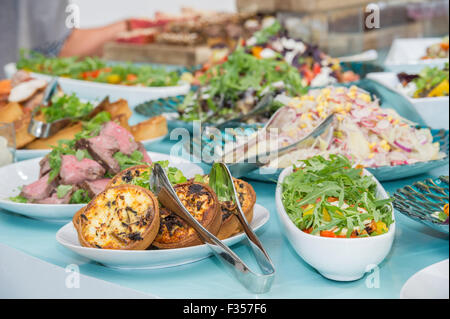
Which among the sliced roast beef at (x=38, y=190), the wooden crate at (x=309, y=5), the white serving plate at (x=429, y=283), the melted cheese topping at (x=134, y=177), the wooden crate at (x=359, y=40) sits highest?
the wooden crate at (x=309, y=5)

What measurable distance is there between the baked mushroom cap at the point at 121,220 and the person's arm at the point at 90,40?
3725 millimetres

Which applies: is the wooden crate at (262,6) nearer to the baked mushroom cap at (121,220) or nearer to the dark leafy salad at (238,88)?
the dark leafy salad at (238,88)

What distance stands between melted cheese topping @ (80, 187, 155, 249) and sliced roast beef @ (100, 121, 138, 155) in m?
0.32

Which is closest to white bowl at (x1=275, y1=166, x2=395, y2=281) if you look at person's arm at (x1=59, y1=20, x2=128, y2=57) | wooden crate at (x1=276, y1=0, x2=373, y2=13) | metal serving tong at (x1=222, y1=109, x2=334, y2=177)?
metal serving tong at (x1=222, y1=109, x2=334, y2=177)

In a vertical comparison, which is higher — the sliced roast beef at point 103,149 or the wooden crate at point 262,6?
the wooden crate at point 262,6

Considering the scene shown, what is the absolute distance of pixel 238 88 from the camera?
1.67m

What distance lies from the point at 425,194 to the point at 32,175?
904mm

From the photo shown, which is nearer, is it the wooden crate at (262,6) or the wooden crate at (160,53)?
the wooden crate at (160,53)

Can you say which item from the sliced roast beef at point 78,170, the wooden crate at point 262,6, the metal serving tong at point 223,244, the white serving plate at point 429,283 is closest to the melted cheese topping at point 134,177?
the metal serving tong at point 223,244

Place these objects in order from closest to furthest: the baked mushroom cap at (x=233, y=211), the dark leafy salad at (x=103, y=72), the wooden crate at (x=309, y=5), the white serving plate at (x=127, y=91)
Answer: the baked mushroom cap at (x=233, y=211) → the white serving plate at (x=127, y=91) → the dark leafy salad at (x=103, y=72) → the wooden crate at (x=309, y=5)

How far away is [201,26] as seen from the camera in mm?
3451

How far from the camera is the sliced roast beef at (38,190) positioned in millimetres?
1094

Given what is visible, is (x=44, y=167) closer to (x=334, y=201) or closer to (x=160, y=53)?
(x=334, y=201)

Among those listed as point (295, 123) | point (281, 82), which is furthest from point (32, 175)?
point (281, 82)
